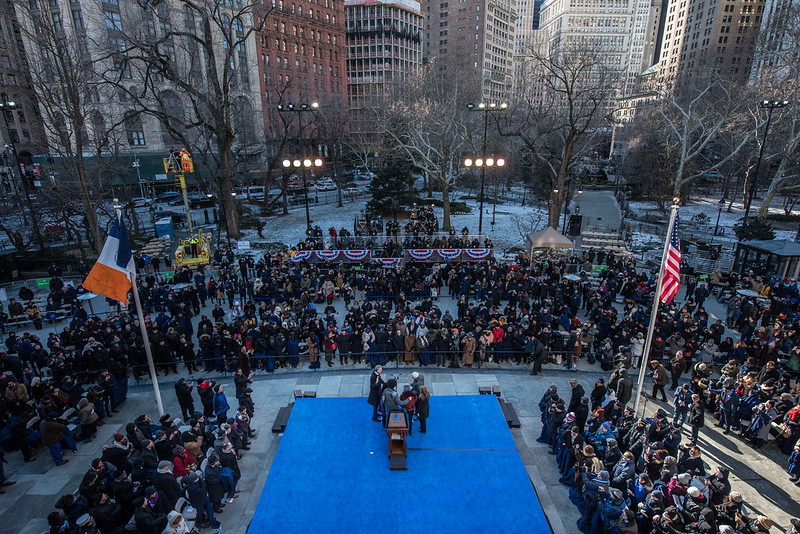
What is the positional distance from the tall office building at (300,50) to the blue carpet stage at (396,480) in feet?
177

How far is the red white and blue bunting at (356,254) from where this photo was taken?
2262cm

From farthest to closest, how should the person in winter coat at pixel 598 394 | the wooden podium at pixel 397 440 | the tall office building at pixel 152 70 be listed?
the tall office building at pixel 152 70 → the person in winter coat at pixel 598 394 → the wooden podium at pixel 397 440

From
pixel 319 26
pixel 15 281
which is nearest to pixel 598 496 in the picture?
pixel 15 281

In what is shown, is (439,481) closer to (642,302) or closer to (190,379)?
(190,379)

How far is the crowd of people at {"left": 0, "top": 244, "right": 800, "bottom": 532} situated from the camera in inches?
433

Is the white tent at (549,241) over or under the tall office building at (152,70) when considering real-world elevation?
under

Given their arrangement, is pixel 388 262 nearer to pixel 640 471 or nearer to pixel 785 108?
pixel 640 471

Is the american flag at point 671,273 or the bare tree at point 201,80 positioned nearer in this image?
the american flag at point 671,273

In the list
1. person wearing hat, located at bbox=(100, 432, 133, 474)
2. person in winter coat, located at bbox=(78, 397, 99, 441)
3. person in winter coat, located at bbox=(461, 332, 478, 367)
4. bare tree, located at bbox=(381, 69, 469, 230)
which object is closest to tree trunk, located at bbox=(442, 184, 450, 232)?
bare tree, located at bbox=(381, 69, 469, 230)

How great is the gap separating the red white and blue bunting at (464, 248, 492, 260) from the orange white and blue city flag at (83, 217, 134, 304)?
16788mm

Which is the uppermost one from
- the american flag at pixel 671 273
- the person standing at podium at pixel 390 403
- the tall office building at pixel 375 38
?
the tall office building at pixel 375 38

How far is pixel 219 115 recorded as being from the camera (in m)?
28.4

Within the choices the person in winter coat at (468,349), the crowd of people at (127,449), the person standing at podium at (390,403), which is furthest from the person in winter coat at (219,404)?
the person in winter coat at (468,349)

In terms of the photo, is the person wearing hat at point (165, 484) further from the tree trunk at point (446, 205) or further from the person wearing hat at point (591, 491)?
the tree trunk at point (446, 205)
